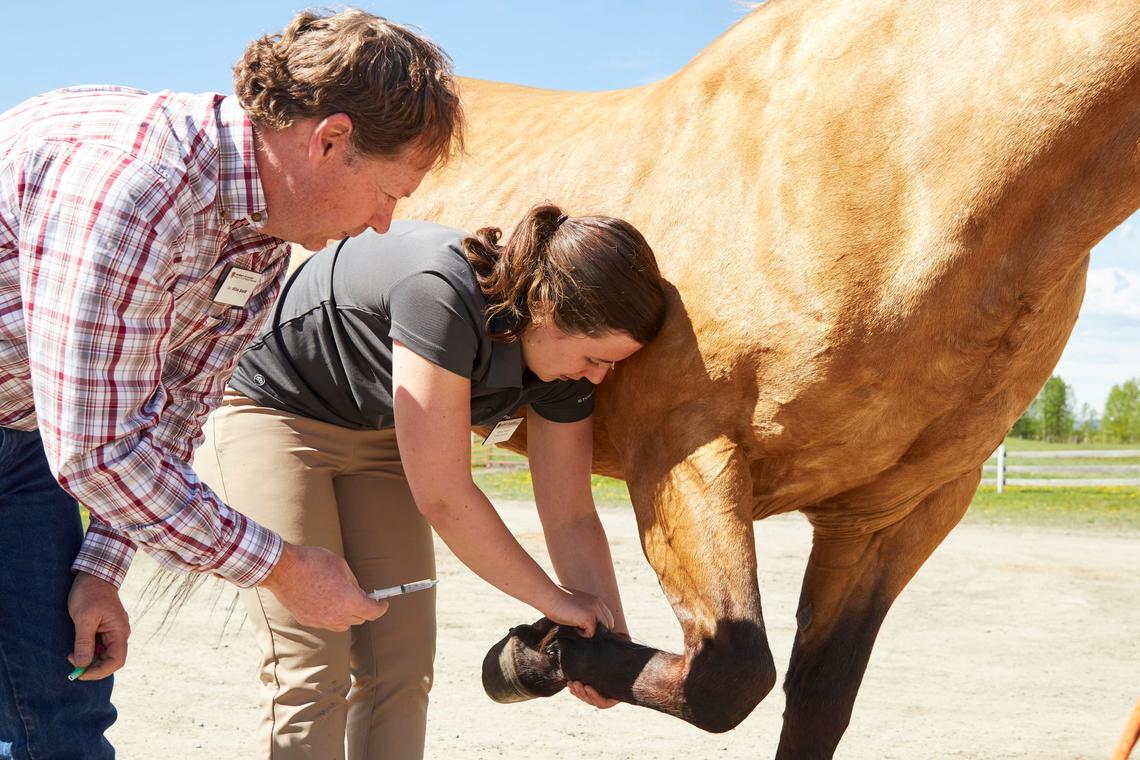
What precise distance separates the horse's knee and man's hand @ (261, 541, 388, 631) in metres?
0.84

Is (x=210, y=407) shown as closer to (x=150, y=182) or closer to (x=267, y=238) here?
(x=267, y=238)

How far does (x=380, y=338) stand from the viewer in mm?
2455

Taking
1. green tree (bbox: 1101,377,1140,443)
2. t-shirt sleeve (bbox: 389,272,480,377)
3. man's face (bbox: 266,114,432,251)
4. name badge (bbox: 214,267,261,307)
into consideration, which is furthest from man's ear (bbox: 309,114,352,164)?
green tree (bbox: 1101,377,1140,443)

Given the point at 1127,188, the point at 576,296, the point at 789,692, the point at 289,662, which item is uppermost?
the point at 1127,188

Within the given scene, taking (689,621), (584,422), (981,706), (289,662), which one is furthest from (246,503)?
(981,706)

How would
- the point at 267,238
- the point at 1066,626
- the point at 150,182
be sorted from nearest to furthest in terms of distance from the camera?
the point at 150,182 → the point at 267,238 → the point at 1066,626

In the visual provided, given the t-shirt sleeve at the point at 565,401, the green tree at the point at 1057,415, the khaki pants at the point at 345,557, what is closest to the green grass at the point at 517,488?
Result: the khaki pants at the point at 345,557

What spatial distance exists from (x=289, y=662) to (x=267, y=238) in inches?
42.2

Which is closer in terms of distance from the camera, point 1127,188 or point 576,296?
point 1127,188

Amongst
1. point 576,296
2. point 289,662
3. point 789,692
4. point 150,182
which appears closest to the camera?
point 150,182

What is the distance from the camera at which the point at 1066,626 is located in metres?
6.02

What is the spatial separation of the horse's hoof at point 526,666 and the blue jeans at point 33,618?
95 cm

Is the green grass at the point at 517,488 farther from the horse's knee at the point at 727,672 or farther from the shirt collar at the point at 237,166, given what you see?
the shirt collar at the point at 237,166

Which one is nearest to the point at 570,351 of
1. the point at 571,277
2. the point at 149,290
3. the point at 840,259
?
the point at 571,277
